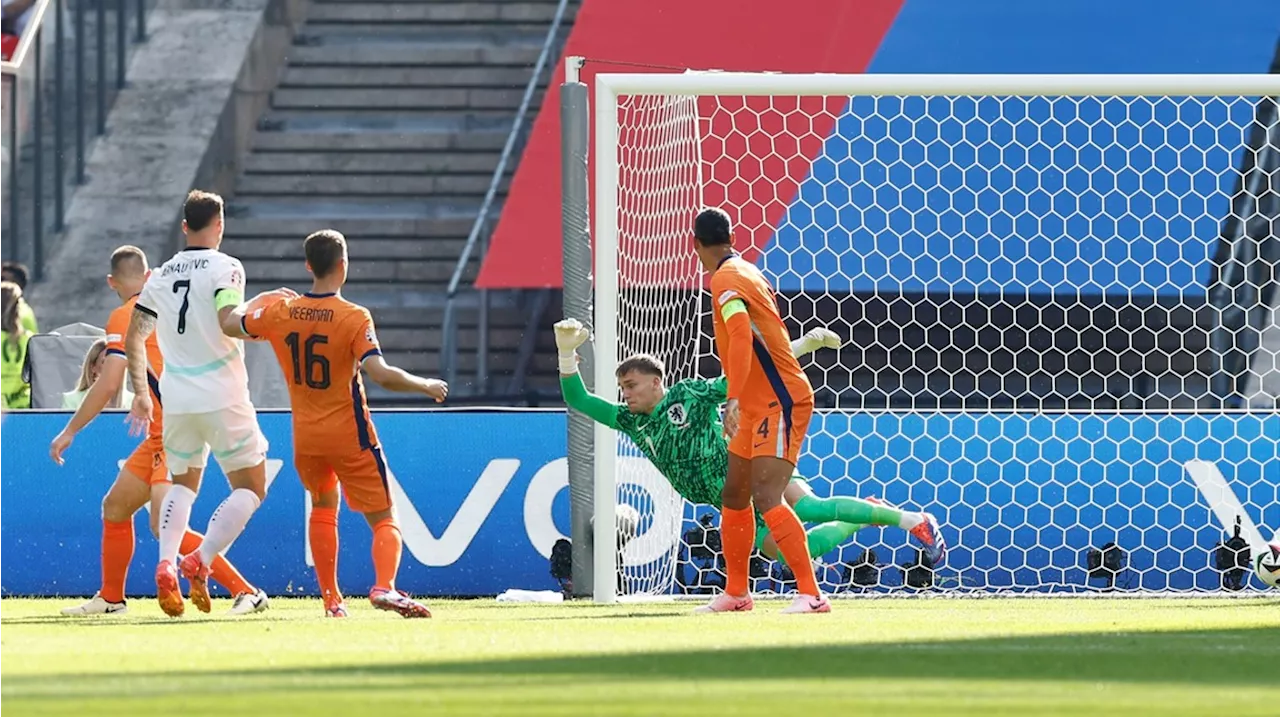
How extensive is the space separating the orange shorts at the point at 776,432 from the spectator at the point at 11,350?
6.76m

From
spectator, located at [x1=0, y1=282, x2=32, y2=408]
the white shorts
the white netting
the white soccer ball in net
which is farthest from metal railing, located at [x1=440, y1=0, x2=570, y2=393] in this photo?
the white shorts

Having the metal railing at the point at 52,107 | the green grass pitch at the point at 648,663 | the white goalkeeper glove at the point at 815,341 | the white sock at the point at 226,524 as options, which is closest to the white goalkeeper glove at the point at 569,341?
the white goalkeeper glove at the point at 815,341

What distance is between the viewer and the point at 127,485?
963 cm

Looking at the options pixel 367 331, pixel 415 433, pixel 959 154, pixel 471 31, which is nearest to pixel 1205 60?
pixel 959 154

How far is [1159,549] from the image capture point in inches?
453

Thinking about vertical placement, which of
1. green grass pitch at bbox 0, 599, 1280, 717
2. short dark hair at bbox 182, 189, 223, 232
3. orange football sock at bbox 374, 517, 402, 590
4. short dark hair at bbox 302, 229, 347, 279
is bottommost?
green grass pitch at bbox 0, 599, 1280, 717

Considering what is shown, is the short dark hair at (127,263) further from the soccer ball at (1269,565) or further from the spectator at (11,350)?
the soccer ball at (1269,565)

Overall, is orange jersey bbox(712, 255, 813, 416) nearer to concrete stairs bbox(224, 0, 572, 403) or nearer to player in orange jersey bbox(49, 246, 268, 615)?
player in orange jersey bbox(49, 246, 268, 615)

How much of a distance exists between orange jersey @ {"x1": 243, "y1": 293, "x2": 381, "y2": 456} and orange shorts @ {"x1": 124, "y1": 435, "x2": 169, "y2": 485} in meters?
1.06

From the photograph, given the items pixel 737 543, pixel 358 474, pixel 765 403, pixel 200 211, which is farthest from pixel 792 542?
pixel 200 211

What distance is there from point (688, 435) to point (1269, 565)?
2911 millimetres

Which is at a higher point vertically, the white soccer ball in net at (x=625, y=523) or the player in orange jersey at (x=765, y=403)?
the player in orange jersey at (x=765, y=403)

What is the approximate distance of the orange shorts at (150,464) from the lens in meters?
9.61

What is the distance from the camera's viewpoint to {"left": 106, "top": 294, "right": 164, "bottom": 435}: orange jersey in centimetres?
955
